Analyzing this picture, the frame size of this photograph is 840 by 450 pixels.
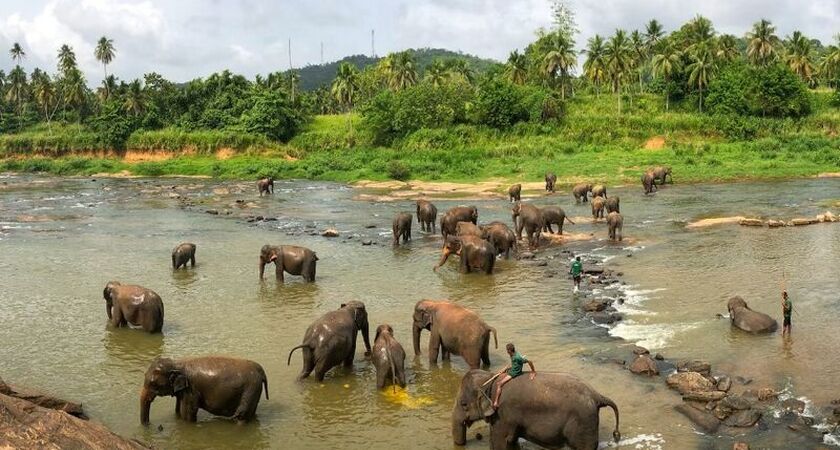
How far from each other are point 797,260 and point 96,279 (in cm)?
2009

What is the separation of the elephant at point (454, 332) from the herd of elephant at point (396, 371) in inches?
0.7

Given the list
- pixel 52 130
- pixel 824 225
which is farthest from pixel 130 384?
pixel 52 130

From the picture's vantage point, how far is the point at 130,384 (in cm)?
1315

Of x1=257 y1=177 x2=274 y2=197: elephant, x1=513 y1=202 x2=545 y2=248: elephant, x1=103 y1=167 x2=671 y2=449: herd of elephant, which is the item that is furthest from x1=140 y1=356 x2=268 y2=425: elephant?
x1=257 y1=177 x2=274 y2=197: elephant

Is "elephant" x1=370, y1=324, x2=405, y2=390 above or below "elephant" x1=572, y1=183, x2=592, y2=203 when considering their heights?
below

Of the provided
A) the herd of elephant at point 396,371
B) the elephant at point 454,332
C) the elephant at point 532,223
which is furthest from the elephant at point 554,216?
the elephant at point 454,332

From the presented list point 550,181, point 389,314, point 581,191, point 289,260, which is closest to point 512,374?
point 389,314

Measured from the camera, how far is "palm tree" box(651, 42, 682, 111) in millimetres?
71750

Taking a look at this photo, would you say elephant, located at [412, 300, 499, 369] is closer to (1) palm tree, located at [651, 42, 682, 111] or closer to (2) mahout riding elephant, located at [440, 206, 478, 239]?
(2) mahout riding elephant, located at [440, 206, 478, 239]

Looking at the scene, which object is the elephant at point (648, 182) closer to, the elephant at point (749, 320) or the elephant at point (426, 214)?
the elephant at point (426, 214)

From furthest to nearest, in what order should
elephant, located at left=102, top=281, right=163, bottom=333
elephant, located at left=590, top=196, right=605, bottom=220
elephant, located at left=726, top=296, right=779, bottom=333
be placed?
elephant, located at left=590, top=196, right=605, bottom=220, elephant, located at left=102, top=281, right=163, bottom=333, elephant, located at left=726, top=296, right=779, bottom=333

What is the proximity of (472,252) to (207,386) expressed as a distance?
457 inches

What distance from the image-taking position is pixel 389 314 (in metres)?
17.5

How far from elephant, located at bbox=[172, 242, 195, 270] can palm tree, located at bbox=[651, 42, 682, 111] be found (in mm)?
58288
